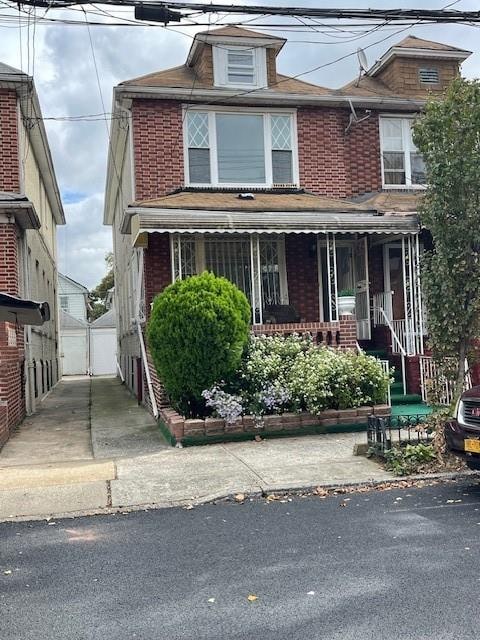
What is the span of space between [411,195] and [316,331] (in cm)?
508

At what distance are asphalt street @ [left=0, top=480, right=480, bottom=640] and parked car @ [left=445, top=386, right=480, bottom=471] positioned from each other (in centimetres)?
44

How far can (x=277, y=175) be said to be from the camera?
45.7 feet

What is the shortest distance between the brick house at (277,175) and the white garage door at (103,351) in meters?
18.0

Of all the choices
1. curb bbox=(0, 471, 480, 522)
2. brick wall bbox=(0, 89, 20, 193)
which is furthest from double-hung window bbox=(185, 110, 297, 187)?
curb bbox=(0, 471, 480, 522)

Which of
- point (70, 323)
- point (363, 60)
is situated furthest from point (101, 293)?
point (363, 60)

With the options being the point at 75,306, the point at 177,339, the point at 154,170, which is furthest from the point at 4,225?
the point at 75,306

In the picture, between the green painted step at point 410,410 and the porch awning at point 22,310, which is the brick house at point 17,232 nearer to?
the porch awning at point 22,310

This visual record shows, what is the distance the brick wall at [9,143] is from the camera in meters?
11.8

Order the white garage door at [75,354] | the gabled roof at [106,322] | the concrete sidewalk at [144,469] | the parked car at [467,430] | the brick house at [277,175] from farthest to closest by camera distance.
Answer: the gabled roof at [106,322] → the white garage door at [75,354] → the brick house at [277,175] → the concrete sidewalk at [144,469] → the parked car at [467,430]

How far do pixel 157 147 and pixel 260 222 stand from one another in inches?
144

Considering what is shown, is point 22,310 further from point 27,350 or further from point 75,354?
point 75,354

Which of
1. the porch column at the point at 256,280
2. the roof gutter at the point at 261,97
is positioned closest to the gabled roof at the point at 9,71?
the roof gutter at the point at 261,97

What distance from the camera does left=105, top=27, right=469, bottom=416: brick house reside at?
40.3 ft

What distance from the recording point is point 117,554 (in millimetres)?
4855
